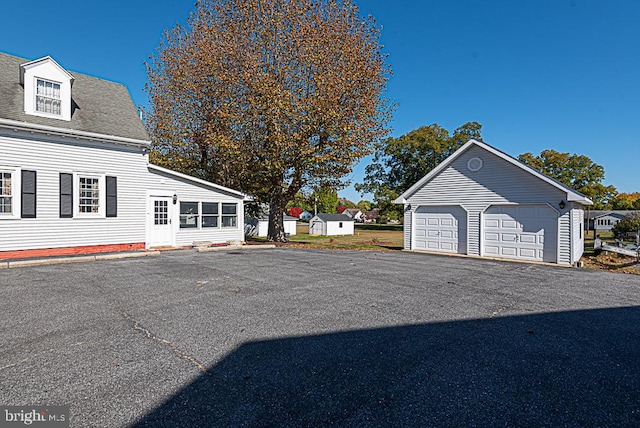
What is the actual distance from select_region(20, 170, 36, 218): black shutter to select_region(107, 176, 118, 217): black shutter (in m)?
2.17

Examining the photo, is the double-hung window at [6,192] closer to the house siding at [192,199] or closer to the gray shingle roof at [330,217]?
the house siding at [192,199]

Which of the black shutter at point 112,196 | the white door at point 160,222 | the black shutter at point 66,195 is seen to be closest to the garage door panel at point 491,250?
the white door at point 160,222

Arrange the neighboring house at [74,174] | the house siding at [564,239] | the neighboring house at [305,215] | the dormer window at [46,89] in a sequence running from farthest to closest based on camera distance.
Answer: the neighboring house at [305,215] < the house siding at [564,239] < the dormer window at [46,89] < the neighboring house at [74,174]

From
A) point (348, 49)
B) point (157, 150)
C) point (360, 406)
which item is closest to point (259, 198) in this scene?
point (157, 150)

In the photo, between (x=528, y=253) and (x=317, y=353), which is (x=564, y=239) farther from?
(x=317, y=353)

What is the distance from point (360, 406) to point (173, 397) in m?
1.70

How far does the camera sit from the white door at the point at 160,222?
14.5m

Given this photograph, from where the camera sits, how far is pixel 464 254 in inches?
573

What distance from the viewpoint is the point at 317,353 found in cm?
398

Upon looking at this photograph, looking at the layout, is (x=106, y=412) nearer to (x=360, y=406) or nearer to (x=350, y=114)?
(x=360, y=406)

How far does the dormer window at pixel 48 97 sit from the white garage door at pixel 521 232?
17.4 metres

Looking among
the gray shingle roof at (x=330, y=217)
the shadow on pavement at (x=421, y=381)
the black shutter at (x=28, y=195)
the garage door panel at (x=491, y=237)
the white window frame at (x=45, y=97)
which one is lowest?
the shadow on pavement at (x=421, y=381)

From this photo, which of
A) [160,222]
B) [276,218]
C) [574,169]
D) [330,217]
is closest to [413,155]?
[330,217]

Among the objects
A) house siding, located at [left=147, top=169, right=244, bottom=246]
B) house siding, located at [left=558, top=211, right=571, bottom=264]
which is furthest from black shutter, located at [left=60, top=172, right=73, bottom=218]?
house siding, located at [left=558, top=211, right=571, bottom=264]
